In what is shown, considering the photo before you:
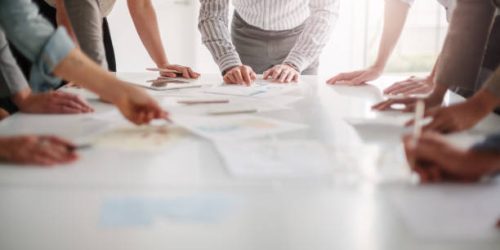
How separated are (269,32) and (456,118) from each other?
1.34 m

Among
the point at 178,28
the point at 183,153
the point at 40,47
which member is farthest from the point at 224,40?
the point at 178,28

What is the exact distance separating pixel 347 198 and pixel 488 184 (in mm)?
230

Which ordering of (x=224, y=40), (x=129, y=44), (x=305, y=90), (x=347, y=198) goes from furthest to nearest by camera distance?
(x=129, y=44) < (x=224, y=40) < (x=305, y=90) < (x=347, y=198)

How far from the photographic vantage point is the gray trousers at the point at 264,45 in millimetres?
2430

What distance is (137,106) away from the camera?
1.21 metres

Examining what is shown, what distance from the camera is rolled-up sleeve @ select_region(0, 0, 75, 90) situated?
4.25 feet

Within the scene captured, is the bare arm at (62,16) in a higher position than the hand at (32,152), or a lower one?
lower

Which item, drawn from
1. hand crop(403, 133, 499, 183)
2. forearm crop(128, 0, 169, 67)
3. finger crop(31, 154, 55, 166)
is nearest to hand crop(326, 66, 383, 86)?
forearm crop(128, 0, 169, 67)

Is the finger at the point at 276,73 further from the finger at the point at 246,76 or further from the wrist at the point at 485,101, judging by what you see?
the wrist at the point at 485,101

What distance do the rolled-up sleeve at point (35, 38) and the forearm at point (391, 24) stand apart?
1.21m

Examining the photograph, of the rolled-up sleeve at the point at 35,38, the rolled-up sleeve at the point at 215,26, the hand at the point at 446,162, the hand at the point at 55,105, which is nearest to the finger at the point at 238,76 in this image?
the rolled-up sleeve at the point at 215,26

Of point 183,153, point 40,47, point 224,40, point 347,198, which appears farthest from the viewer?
point 224,40

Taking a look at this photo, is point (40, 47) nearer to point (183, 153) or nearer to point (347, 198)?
point (183, 153)

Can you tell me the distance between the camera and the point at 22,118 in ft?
4.64
